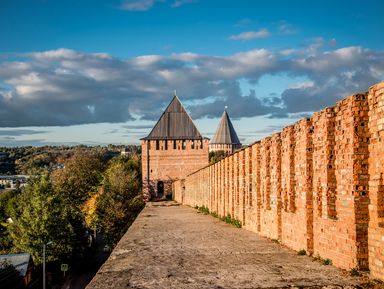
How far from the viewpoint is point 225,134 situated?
8838cm

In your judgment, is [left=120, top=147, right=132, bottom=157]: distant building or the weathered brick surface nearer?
the weathered brick surface

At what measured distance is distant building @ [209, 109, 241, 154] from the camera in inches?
3460

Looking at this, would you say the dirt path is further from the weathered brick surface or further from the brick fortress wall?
the brick fortress wall

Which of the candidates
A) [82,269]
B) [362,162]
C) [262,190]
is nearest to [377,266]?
[362,162]

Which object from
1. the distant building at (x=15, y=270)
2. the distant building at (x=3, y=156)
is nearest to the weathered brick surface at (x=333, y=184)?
the distant building at (x=15, y=270)

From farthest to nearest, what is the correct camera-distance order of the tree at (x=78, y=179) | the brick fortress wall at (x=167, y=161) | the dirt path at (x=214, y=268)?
the tree at (x=78, y=179), the brick fortress wall at (x=167, y=161), the dirt path at (x=214, y=268)

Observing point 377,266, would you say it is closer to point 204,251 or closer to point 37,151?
point 204,251

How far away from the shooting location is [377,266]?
4656mm

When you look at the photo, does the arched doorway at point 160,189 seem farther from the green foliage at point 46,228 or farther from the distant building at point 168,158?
the green foliage at point 46,228

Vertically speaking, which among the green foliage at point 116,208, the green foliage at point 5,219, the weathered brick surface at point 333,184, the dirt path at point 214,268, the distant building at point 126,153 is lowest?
the green foliage at point 5,219

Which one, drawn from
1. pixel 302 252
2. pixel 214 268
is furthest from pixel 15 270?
pixel 214 268

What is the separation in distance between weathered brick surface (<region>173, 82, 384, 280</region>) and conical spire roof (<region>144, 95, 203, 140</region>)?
4202cm

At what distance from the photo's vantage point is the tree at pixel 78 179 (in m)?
58.2

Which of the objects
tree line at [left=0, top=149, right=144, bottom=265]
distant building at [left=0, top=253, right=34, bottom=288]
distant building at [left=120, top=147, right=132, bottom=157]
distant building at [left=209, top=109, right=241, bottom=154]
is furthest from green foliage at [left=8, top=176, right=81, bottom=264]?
distant building at [left=209, top=109, right=241, bottom=154]
